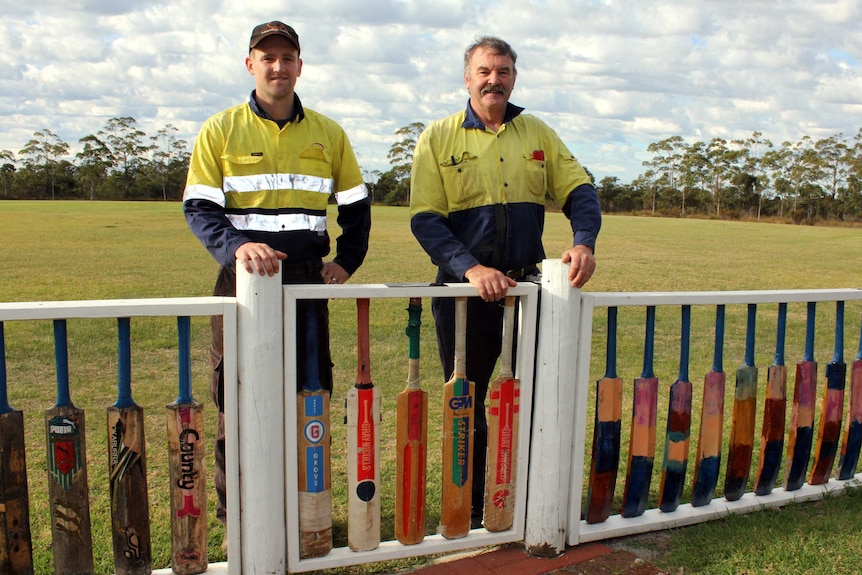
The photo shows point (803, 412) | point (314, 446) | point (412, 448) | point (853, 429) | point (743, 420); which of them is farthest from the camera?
point (853, 429)

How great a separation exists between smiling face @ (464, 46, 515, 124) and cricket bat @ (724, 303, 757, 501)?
143 cm

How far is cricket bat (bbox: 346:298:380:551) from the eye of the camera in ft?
9.37

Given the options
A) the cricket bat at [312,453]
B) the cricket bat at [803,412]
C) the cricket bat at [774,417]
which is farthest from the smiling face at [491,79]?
the cricket bat at [803,412]

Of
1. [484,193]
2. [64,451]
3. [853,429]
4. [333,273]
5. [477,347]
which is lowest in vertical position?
[853,429]

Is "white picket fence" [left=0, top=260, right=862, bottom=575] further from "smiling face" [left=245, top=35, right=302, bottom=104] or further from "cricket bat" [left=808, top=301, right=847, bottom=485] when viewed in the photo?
"smiling face" [left=245, top=35, right=302, bottom=104]

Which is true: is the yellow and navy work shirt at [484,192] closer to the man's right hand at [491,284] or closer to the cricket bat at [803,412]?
the man's right hand at [491,284]

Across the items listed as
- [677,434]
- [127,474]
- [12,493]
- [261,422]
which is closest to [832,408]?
[677,434]

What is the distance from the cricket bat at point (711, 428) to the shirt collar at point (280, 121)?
1984 millimetres

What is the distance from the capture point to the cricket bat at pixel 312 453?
9.24ft

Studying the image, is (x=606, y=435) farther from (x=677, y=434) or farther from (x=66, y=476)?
(x=66, y=476)

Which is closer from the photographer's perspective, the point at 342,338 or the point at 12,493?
the point at 12,493

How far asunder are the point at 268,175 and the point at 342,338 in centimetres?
483

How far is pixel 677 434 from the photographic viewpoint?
3.35 m

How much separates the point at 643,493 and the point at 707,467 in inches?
13.7
